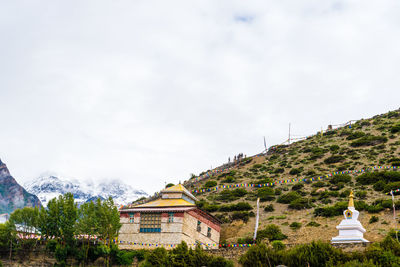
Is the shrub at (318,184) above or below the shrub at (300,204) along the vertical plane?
above

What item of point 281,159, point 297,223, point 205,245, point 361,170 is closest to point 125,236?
point 205,245

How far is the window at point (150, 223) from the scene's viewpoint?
37822mm

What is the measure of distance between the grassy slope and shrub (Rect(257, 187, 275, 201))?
865 mm

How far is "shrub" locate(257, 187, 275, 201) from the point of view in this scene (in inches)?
2103

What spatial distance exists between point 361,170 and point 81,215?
33566 mm

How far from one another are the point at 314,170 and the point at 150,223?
99.3ft

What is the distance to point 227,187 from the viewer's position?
206 ft

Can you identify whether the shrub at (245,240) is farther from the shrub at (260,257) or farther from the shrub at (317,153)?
the shrub at (317,153)

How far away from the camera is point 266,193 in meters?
54.9

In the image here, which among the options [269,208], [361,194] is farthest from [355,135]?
[269,208]

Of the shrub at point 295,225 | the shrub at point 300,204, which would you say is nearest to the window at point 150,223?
the shrub at point 295,225

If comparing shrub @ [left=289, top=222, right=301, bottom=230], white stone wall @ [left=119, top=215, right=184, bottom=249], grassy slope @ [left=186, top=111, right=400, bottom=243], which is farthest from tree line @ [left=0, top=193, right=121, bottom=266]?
shrub @ [left=289, top=222, right=301, bottom=230]

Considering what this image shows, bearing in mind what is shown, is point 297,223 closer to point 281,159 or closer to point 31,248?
point 31,248

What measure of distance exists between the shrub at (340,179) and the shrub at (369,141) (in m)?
14.4
